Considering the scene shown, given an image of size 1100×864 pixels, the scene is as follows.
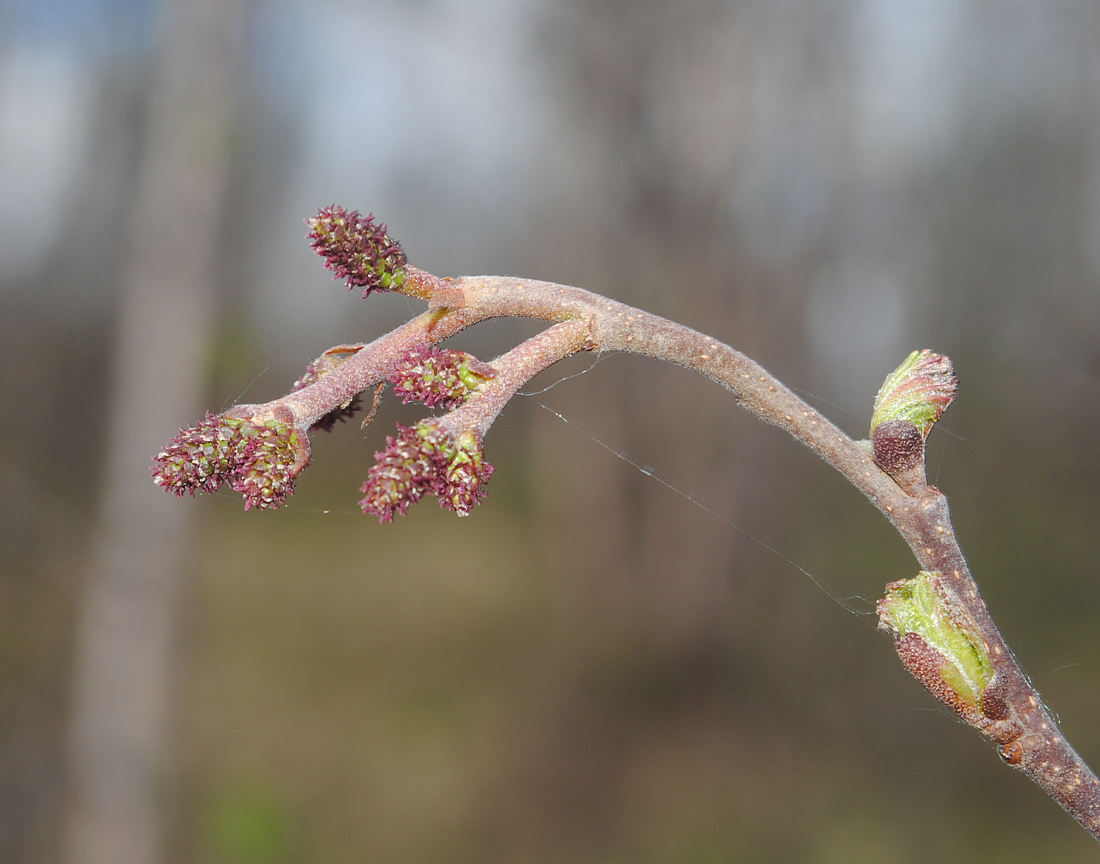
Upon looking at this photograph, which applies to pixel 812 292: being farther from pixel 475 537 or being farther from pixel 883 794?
pixel 475 537

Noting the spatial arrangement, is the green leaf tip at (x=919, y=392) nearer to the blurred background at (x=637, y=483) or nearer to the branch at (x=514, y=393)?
the branch at (x=514, y=393)

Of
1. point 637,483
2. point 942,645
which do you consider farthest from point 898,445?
point 637,483

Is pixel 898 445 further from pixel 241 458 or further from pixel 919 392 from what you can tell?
pixel 241 458

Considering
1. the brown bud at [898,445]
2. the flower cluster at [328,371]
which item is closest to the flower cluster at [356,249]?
the flower cluster at [328,371]

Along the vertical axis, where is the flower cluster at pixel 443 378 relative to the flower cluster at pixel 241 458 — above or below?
above

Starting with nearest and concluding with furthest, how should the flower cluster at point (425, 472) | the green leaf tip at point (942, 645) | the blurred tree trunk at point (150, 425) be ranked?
1. the flower cluster at point (425, 472)
2. the green leaf tip at point (942, 645)
3. the blurred tree trunk at point (150, 425)

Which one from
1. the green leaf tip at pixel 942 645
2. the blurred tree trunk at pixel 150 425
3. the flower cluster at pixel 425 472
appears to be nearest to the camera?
the flower cluster at pixel 425 472

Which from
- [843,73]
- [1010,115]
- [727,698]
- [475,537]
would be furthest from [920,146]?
[475,537]
